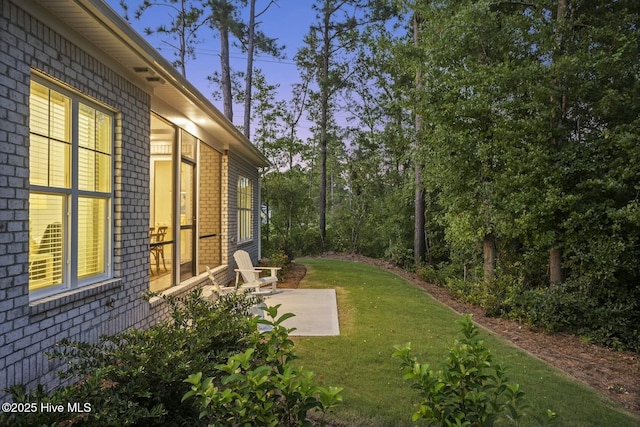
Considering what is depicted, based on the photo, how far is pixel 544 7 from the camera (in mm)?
8375

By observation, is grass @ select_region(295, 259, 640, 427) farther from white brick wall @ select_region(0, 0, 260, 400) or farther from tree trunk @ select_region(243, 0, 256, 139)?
tree trunk @ select_region(243, 0, 256, 139)

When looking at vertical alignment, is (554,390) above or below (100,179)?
below

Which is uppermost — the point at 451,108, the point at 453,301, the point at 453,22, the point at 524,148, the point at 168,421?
the point at 453,22

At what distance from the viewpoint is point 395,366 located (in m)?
4.74

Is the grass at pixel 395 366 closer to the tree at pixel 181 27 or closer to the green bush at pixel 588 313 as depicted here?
the green bush at pixel 588 313

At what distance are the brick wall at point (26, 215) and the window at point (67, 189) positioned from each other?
13 centimetres

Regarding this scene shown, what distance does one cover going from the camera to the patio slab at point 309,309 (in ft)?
19.8

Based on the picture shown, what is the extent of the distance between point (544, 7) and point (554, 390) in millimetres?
7325

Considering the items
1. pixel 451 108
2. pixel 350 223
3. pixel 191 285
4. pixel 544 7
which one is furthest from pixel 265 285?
pixel 350 223

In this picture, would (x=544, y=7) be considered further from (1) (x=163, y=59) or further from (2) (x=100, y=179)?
(2) (x=100, y=179)

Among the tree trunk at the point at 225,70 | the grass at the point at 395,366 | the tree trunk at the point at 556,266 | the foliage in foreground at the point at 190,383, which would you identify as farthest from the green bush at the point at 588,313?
the tree trunk at the point at 225,70

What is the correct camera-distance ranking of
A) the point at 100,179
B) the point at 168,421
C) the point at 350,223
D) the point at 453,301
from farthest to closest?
the point at 350,223 → the point at 453,301 → the point at 100,179 → the point at 168,421

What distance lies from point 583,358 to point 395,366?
3.39 m

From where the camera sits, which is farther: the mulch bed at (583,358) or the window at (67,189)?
the mulch bed at (583,358)
